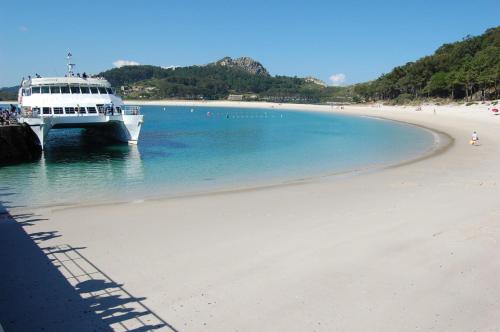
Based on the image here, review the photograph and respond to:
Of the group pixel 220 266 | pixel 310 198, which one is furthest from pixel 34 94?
pixel 220 266

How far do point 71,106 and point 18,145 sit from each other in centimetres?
405

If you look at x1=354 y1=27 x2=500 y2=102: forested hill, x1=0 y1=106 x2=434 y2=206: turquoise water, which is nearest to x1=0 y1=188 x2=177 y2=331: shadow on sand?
x1=0 y1=106 x2=434 y2=206: turquoise water

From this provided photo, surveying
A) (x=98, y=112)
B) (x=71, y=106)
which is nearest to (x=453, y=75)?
(x=98, y=112)

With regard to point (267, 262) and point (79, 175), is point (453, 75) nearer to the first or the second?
point (79, 175)

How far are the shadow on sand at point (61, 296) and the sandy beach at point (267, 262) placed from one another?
0.09ft

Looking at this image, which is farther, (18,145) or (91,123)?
(91,123)

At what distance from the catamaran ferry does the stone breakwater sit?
604 mm

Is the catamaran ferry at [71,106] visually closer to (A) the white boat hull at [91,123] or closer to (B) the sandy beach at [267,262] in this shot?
(A) the white boat hull at [91,123]

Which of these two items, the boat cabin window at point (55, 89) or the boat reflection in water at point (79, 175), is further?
the boat cabin window at point (55, 89)

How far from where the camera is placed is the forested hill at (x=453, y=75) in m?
68.1

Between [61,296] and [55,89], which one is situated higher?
[55,89]

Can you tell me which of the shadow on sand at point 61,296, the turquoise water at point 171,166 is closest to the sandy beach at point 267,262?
the shadow on sand at point 61,296

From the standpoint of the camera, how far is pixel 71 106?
2739 centimetres

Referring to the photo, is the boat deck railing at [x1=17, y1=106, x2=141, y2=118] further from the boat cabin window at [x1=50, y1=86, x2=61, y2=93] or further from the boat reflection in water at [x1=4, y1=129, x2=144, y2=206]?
the boat reflection in water at [x1=4, y1=129, x2=144, y2=206]
